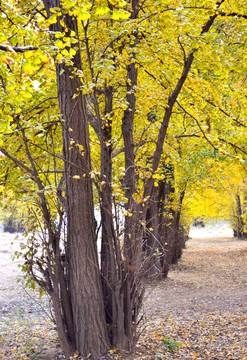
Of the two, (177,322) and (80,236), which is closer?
(80,236)

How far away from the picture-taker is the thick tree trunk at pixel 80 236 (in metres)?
5.61

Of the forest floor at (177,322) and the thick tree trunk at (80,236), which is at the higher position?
the thick tree trunk at (80,236)

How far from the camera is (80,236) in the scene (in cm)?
575

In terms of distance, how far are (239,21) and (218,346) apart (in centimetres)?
582

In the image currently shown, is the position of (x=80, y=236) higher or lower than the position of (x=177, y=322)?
higher

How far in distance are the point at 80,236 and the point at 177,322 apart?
4.15 metres

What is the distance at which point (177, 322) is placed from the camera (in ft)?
28.2

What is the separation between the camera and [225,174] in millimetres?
18000

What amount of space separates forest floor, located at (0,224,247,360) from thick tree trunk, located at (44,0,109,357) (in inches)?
19.2

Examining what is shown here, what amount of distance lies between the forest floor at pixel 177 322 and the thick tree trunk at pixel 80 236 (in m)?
0.49

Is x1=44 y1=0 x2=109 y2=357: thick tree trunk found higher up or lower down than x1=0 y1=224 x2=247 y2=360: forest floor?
higher up

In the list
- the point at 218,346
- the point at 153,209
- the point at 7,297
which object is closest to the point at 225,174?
the point at 153,209

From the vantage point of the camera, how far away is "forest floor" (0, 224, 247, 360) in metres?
6.32

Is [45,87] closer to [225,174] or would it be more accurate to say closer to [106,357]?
[106,357]
